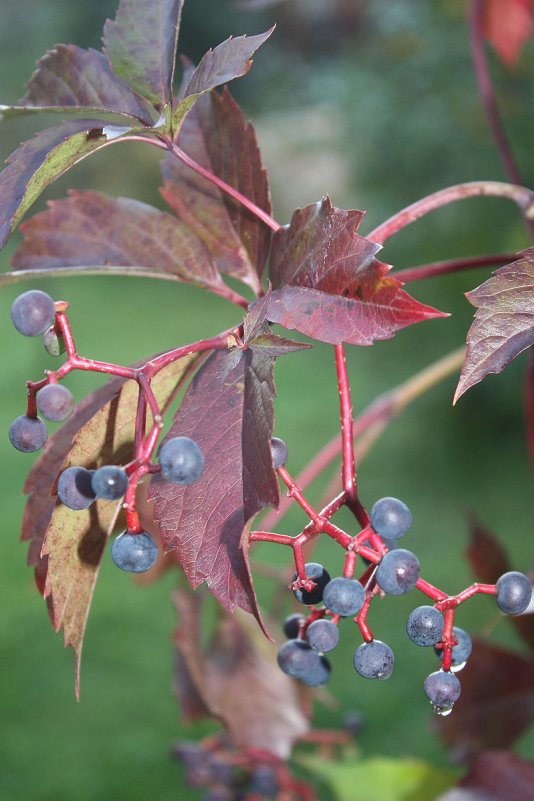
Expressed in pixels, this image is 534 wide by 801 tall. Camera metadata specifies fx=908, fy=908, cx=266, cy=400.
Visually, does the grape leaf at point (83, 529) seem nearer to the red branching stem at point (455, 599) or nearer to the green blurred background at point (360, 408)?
the red branching stem at point (455, 599)

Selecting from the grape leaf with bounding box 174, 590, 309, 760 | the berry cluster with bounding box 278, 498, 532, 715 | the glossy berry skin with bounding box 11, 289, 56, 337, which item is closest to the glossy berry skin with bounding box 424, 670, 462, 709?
the berry cluster with bounding box 278, 498, 532, 715

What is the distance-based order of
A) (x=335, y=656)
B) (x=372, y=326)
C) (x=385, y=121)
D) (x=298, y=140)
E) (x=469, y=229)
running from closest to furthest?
1. (x=372, y=326)
2. (x=335, y=656)
3. (x=469, y=229)
4. (x=385, y=121)
5. (x=298, y=140)

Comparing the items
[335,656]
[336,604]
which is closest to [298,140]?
[335,656]

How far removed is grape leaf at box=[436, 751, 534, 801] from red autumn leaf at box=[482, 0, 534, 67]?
0.67m

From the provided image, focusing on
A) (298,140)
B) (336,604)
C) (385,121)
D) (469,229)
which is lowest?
(336,604)

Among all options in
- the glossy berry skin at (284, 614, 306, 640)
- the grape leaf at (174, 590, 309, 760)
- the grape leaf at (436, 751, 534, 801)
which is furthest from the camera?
the grape leaf at (174, 590, 309, 760)

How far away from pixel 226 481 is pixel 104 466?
5 centimetres

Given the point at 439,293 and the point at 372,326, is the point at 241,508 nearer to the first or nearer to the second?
the point at 372,326

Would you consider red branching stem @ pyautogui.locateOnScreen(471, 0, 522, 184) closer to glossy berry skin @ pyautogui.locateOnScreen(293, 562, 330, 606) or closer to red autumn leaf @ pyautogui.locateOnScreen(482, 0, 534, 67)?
red autumn leaf @ pyautogui.locateOnScreen(482, 0, 534, 67)

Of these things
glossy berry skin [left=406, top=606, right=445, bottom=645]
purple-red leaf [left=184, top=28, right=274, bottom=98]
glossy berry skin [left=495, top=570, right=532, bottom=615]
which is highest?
purple-red leaf [left=184, top=28, right=274, bottom=98]

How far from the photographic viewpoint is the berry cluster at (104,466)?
1.07 feet

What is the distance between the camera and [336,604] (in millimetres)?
346

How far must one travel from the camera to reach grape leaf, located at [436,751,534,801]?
59cm

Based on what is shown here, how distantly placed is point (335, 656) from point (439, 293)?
1302 mm
